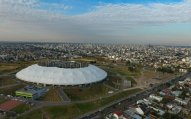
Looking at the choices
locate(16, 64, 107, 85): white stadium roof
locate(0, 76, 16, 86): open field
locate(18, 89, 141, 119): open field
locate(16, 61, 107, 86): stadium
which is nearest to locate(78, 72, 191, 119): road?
locate(18, 89, 141, 119): open field

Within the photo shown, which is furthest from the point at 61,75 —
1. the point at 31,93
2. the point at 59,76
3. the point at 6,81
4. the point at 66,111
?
the point at 66,111

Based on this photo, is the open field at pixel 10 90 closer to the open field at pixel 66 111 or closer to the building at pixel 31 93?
the building at pixel 31 93

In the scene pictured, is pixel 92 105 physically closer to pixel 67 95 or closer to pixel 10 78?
pixel 67 95

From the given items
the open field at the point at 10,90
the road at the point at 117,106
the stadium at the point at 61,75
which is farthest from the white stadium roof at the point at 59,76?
the road at the point at 117,106

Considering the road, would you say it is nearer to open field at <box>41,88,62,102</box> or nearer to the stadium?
open field at <box>41,88,62,102</box>

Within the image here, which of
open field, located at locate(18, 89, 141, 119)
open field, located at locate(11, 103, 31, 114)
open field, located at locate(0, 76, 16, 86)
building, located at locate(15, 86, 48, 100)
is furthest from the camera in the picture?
open field, located at locate(0, 76, 16, 86)

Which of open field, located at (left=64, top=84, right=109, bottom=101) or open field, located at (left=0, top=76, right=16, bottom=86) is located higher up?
open field, located at (left=0, top=76, right=16, bottom=86)
